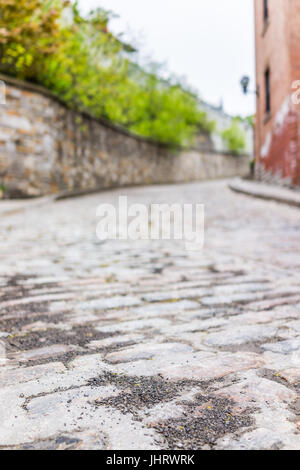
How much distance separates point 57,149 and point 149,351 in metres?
11.2

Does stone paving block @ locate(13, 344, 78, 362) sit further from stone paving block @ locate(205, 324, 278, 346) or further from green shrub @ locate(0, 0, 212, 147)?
green shrub @ locate(0, 0, 212, 147)

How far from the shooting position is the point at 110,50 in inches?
576

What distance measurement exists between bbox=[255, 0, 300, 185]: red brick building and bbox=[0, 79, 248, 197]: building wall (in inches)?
216

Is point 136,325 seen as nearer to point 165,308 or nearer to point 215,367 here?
point 165,308

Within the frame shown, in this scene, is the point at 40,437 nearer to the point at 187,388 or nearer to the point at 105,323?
the point at 187,388

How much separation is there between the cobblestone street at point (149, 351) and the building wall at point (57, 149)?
23.4ft

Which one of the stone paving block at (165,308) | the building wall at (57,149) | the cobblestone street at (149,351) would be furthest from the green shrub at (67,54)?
the stone paving block at (165,308)

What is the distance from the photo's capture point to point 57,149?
12.5m

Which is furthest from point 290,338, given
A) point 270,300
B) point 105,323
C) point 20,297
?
point 20,297

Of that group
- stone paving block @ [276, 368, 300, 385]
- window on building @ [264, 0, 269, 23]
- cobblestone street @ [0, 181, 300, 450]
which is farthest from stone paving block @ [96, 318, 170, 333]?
window on building @ [264, 0, 269, 23]

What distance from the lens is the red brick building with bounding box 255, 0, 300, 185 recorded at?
1087cm

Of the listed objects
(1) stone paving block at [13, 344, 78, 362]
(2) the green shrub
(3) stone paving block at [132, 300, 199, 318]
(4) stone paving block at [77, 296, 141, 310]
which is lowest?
(1) stone paving block at [13, 344, 78, 362]

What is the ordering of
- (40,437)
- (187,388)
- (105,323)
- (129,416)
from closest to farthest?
1. (40,437)
2. (129,416)
3. (187,388)
4. (105,323)

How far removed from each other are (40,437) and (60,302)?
5.07 feet
